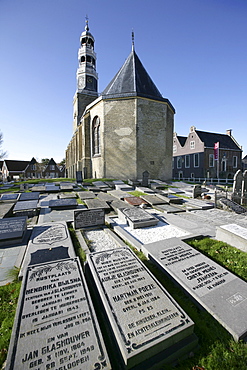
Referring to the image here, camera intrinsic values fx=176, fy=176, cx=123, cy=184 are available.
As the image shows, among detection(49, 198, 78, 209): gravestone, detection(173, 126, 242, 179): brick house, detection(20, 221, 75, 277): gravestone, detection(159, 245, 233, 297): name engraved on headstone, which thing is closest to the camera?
detection(159, 245, 233, 297): name engraved on headstone

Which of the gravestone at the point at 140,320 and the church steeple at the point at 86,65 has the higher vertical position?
the church steeple at the point at 86,65

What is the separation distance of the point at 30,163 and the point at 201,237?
174 feet

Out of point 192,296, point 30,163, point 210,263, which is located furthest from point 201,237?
point 30,163

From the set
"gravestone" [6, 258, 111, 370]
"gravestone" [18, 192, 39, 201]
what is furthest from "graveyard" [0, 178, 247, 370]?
"gravestone" [18, 192, 39, 201]

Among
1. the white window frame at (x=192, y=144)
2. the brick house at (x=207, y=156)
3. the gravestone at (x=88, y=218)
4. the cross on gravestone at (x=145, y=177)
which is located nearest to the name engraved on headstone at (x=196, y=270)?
the gravestone at (x=88, y=218)

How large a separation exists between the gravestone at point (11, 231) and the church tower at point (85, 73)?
31524 millimetres

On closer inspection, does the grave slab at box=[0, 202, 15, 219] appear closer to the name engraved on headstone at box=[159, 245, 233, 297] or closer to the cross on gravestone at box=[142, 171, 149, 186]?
the name engraved on headstone at box=[159, 245, 233, 297]

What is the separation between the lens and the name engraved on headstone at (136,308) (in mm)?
1867

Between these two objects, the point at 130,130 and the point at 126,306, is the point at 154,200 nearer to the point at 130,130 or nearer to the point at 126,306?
the point at 126,306

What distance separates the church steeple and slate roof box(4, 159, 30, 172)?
28.5m

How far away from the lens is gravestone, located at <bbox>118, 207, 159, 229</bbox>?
5845 millimetres

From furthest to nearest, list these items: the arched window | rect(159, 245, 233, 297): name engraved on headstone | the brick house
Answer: the brick house
the arched window
rect(159, 245, 233, 297): name engraved on headstone

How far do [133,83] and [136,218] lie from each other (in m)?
20.3

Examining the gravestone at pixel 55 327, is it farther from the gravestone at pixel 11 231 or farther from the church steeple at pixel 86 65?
the church steeple at pixel 86 65
